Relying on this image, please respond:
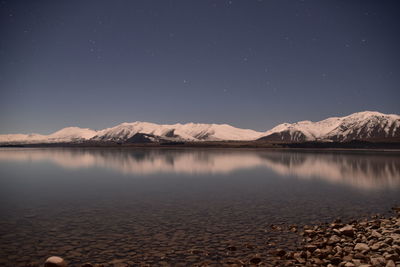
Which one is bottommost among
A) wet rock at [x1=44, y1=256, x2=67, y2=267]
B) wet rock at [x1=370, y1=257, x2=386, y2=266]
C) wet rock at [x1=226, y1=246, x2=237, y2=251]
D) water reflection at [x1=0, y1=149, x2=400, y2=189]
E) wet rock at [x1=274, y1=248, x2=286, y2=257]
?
water reflection at [x1=0, y1=149, x2=400, y2=189]

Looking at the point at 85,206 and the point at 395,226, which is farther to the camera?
the point at 85,206

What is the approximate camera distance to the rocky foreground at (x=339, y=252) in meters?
13.8

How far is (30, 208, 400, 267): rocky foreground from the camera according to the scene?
45.1 ft

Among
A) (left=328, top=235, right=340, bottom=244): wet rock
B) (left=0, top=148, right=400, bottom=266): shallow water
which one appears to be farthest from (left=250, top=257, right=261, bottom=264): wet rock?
(left=328, top=235, right=340, bottom=244): wet rock

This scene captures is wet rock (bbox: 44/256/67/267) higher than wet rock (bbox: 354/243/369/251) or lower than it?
lower

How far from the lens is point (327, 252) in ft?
49.2

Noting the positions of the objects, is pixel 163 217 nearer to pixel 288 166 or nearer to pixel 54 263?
pixel 54 263

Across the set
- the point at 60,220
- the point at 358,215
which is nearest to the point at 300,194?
the point at 358,215

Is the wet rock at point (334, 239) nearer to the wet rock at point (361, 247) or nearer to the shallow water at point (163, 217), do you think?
the wet rock at point (361, 247)

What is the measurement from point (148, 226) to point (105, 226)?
10.4ft

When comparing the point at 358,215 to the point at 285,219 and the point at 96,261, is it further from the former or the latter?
the point at 96,261

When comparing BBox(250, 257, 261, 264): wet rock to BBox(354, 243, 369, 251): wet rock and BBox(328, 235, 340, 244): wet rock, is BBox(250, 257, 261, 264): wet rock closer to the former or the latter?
BBox(328, 235, 340, 244): wet rock

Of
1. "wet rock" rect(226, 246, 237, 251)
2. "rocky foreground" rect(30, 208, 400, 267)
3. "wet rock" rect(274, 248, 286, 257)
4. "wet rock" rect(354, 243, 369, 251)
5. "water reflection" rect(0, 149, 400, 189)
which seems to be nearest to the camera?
"rocky foreground" rect(30, 208, 400, 267)

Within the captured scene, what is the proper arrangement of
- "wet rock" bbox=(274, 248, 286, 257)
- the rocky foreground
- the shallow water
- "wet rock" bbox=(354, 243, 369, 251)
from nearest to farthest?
the rocky foreground < "wet rock" bbox=(354, 243, 369, 251) < "wet rock" bbox=(274, 248, 286, 257) < the shallow water
